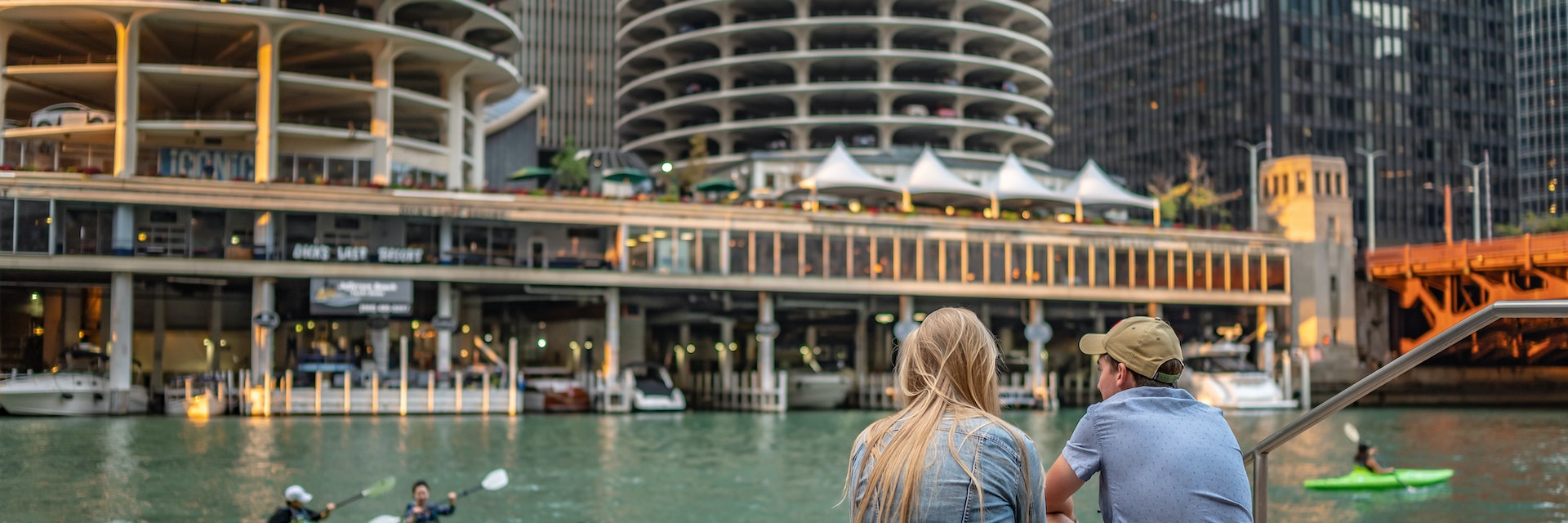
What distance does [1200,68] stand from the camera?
477 feet

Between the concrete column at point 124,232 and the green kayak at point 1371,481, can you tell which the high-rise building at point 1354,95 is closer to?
the green kayak at point 1371,481

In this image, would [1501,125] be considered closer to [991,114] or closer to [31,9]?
[991,114]

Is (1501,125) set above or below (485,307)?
above

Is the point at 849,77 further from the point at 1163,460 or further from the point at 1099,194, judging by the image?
the point at 1163,460

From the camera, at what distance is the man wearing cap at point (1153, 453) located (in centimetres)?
558

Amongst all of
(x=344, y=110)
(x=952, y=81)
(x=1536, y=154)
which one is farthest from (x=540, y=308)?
(x=1536, y=154)

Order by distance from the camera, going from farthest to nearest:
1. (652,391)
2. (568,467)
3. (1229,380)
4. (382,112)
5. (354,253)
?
(1229,380)
(382,112)
(652,391)
(354,253)
(568,467)

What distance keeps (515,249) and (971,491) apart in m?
59.5

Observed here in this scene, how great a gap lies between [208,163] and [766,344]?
87.5ft

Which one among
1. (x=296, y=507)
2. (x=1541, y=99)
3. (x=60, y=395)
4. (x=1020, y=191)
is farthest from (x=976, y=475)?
(x=1541, y=99)

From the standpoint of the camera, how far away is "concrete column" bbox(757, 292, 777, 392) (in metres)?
64.4

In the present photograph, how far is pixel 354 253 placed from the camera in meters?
57.5

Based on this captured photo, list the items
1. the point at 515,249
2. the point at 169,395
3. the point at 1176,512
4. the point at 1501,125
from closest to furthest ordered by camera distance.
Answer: the point at 1176,512 < the point at 169,395 < the point at 515,249 < the point at 1501,125

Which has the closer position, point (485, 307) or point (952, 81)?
point (485, 307)
